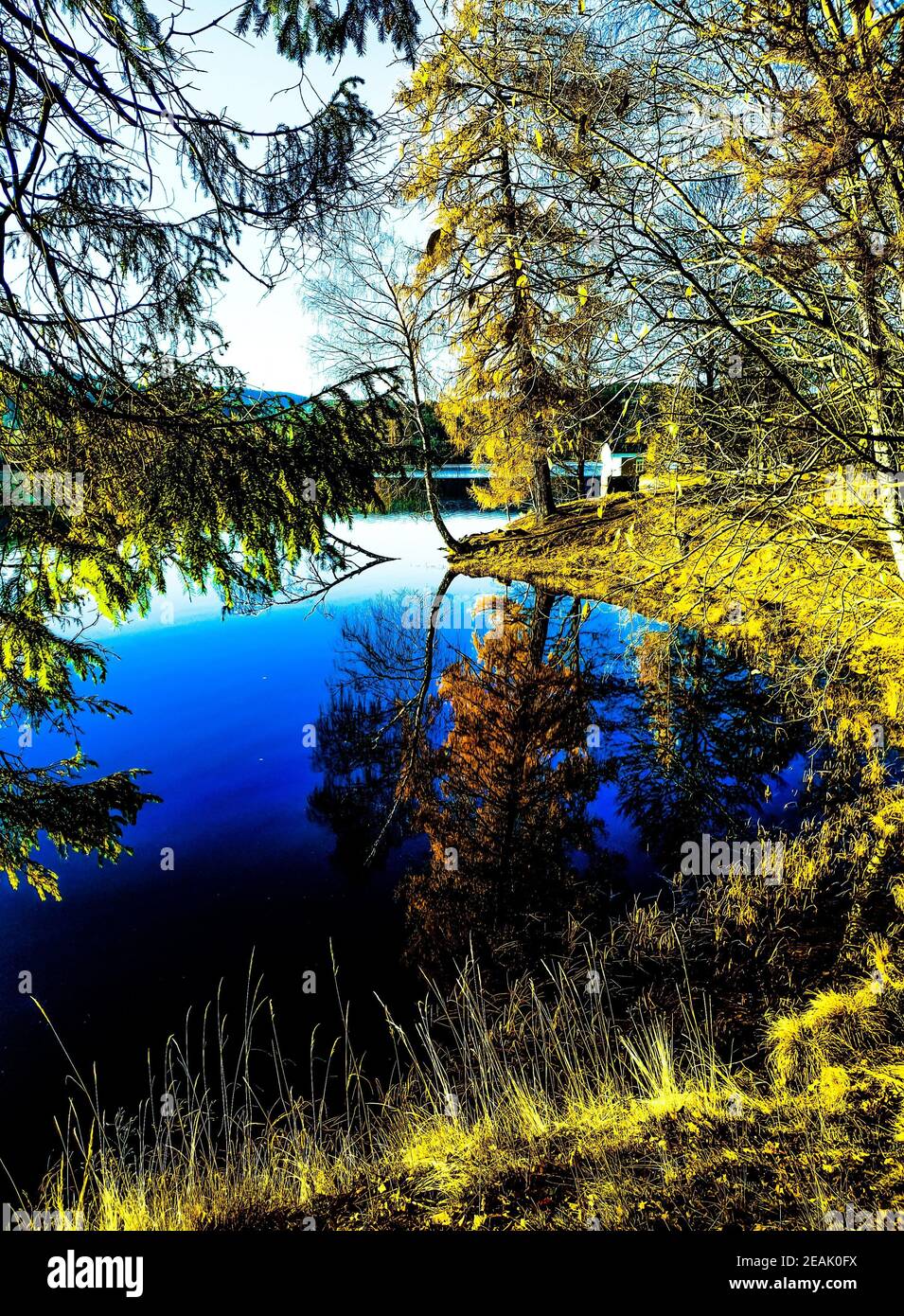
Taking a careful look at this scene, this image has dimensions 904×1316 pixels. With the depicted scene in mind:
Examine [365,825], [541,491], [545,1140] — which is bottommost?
[365,825]

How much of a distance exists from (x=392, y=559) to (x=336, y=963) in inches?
780

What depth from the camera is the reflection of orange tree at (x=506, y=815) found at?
5.05 m

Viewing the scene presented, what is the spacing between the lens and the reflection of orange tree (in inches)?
199

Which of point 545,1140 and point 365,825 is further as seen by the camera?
point 365,825

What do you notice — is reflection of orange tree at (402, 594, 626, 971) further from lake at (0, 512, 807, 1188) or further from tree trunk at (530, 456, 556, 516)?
tree trunk at (530, 456, 556, 516)

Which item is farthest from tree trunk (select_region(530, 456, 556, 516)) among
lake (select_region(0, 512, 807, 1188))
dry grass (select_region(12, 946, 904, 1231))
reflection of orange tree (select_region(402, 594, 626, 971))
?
dry grass (select_region(12, 946, 904, 1231))

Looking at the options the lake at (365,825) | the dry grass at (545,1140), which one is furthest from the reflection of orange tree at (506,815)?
the dry grass at (545,1140)

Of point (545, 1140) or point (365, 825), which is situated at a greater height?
point (545, 1140)

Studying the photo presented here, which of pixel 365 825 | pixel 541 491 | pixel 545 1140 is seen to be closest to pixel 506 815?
pixel 365 825

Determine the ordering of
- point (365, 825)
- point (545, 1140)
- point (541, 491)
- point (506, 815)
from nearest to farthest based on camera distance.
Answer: point (545, 1140), point (506, 815), point (365, 825), point (541, 491)

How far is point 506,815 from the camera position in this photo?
6738mm

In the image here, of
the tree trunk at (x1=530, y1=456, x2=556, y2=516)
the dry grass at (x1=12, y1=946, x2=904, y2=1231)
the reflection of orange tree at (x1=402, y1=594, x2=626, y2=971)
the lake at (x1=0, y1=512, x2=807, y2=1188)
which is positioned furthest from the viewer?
the tree trunk at (x1=530, y1=456, x2=556, y2=516)

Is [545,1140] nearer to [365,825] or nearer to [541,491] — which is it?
[365,825]
